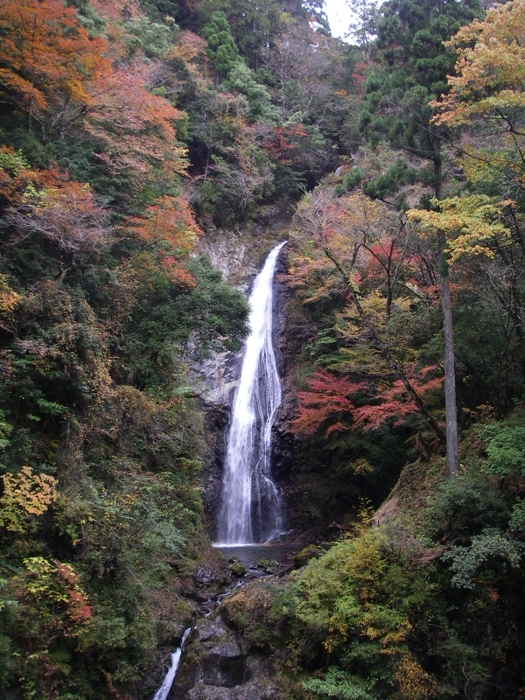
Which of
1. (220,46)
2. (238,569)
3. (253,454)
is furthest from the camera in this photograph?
(220,46)

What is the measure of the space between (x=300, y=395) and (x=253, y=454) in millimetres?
4797

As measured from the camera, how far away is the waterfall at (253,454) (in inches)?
775

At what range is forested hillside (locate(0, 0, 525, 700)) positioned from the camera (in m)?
7.56

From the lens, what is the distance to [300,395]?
17.5 m

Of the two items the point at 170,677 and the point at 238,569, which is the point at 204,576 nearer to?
the point at 238,569

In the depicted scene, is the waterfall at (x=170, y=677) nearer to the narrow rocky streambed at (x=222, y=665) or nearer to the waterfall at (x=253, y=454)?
the narrow rocky streambed at (x=222, y=665)

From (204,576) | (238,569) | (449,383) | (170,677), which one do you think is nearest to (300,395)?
(238,569)

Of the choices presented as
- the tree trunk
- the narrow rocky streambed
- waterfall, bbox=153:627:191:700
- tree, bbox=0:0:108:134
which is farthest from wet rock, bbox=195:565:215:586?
tree, bbox=0:0:108:134

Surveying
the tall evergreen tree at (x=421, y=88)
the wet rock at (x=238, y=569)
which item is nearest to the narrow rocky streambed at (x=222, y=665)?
the wet rock at (x=238, y=569)

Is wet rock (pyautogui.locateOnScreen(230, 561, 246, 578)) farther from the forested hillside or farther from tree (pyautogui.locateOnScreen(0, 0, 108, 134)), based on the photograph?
tree (pyautogui.locateOnScreen(0, 0, 108, 134))

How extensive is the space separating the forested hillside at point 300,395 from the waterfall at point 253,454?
139cm

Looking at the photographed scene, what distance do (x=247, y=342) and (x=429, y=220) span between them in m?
15.1

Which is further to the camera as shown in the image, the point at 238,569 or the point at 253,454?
the point at 253,454

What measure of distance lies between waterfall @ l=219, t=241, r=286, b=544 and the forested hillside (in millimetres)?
1392
